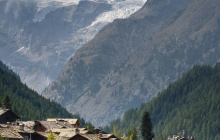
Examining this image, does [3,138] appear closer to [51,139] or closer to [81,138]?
[51,139]

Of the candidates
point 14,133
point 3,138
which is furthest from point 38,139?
point 3,138

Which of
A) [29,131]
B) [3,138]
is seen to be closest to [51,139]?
[3,138]

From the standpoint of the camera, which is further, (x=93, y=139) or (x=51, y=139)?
(x=93, y=139)

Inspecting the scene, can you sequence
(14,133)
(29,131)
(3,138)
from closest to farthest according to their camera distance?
1. (3,138)
2. (14,133)
3. (29,131)

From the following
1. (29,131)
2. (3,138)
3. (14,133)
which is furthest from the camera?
(29,131)

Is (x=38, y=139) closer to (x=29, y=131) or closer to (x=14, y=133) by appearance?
(x=29, y=131)

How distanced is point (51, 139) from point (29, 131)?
23.3 metres

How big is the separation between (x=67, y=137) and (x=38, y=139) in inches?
374

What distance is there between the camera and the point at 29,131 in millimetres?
190375

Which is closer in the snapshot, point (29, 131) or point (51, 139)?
point (51, 139)

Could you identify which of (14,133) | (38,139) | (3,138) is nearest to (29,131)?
(38,139)

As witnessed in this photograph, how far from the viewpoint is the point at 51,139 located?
16775cm

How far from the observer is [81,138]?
19562 cm

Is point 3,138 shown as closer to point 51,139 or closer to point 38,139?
point 51,139
